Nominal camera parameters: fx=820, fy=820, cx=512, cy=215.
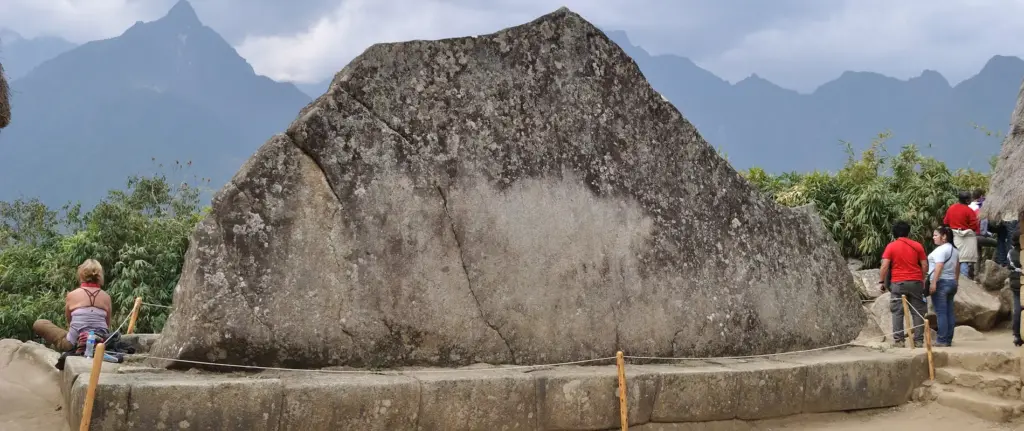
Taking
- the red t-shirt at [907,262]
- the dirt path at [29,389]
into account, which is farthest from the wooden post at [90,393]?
the red t-shirt at [907,262]

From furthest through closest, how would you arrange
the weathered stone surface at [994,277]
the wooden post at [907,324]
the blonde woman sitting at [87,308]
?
the weathered stone surface at [994,277], the wooden post at [907,324], the blonde woman sitting at [87,308]

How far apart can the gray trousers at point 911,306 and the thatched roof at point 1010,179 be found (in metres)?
1.05

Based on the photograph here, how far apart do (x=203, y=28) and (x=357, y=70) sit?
604 ft

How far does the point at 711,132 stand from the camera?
187 metres

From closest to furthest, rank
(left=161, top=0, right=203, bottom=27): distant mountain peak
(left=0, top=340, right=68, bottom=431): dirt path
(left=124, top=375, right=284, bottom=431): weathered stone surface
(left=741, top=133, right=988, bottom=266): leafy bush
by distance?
(left=124, top=375, right=284, bottom=431): weathered stone surface → (left=0, top=340, right=68, bottom=431): dirt path → (left=741, top=133, right=988, bottom=266): leafy bush → (left=161, top=0, right=203, bottom=27): distant mountain peak

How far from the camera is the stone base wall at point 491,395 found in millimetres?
4289

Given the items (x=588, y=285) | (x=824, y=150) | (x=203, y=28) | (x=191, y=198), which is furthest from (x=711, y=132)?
(x=588, y=285)

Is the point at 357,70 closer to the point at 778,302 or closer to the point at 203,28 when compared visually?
the point at 778,302

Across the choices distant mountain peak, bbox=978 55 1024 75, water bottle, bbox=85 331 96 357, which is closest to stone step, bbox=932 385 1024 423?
water bottle, bbox=85 331 96 357

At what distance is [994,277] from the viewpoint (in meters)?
11.9

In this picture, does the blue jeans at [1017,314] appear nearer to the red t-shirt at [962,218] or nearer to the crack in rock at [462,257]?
the red t-shirt at [962,218]

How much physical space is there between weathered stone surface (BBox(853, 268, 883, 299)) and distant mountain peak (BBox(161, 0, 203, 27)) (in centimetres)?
17977

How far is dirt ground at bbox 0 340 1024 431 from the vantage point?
18.0ft

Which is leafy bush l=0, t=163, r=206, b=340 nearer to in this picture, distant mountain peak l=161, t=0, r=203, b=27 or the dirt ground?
the dirt ground
